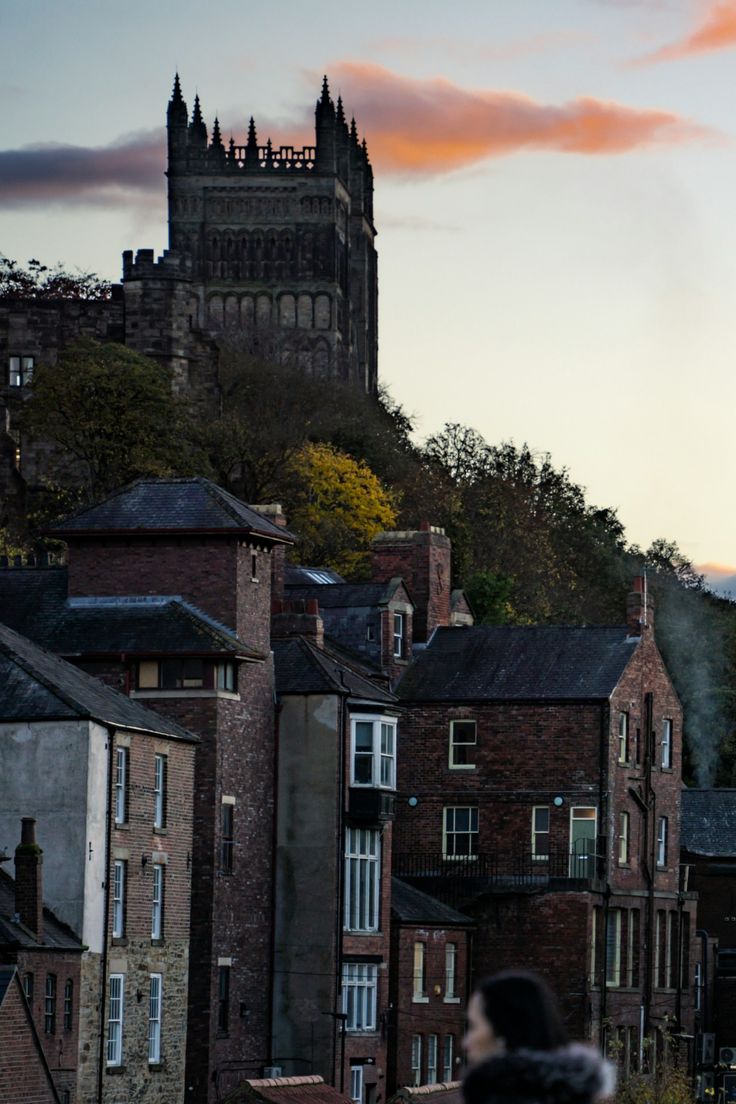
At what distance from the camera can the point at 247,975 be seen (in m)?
61.1

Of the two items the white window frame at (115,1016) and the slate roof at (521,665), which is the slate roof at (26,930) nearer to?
the white window frame at (115,1016)

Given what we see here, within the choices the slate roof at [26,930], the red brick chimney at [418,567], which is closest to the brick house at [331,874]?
the red brick chimney at [418,567]

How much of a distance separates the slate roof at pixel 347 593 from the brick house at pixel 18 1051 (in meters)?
27.0

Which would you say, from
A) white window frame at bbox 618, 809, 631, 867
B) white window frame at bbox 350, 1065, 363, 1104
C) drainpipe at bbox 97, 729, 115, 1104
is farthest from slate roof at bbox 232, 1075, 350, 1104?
white window frame at bbox 618, 809, 631, 867

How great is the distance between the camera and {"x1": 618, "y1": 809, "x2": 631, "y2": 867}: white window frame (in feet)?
233

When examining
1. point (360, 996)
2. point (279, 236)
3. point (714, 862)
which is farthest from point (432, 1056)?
point (279, 236)

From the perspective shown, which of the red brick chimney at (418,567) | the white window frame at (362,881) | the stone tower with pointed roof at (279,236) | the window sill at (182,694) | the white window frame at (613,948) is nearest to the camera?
the window sill at (182,694)

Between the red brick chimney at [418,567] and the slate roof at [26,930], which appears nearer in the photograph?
the slate roof at [26,930]

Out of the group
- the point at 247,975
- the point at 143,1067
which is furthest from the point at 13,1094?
the point at 247,975

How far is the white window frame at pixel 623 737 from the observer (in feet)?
233

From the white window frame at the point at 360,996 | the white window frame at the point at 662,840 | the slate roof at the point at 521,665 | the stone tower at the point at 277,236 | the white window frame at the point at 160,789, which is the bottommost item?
the white window frame at the point at 360,996

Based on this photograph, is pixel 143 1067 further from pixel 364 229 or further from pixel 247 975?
pixel 364 229

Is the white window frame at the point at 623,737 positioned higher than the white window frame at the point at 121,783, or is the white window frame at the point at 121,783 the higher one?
the white window frame at the point at 623,737

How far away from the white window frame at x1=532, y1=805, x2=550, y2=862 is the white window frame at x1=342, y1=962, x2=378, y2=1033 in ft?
23.4
